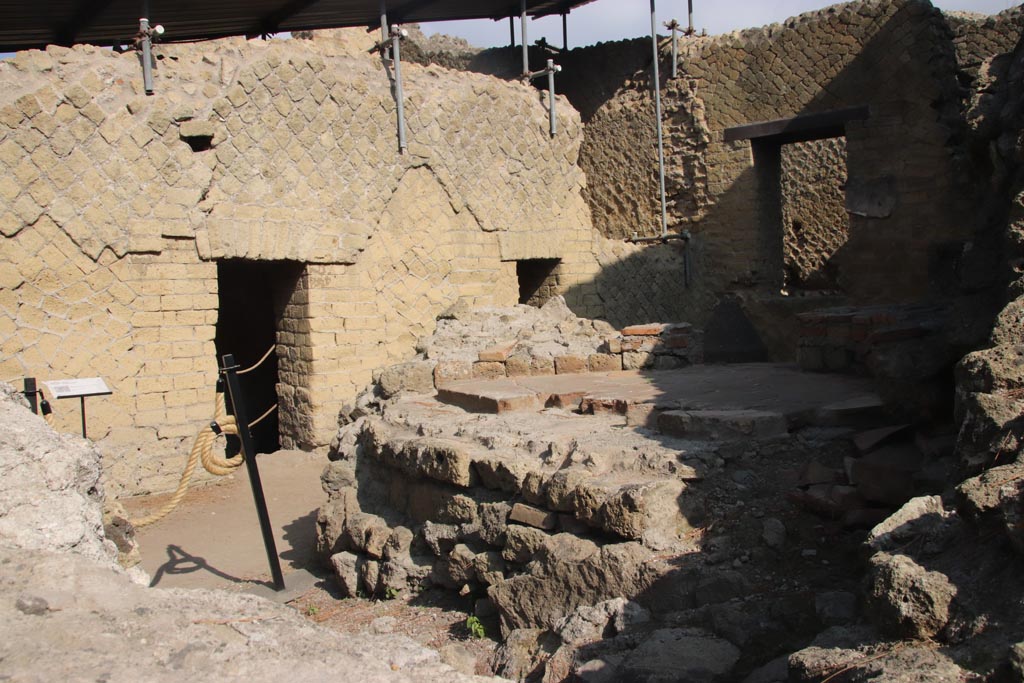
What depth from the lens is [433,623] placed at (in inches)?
178


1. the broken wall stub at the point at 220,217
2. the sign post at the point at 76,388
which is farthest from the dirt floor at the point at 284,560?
the sign post at the point at 76,388

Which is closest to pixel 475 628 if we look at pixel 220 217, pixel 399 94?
pixel 220 217

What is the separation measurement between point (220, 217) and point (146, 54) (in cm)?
132

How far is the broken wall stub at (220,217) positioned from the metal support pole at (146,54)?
0.10 m

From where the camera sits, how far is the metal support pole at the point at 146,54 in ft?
22.5

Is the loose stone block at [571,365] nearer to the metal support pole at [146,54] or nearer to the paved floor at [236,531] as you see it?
the paved floor at [236,531]

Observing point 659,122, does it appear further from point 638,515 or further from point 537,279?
point 638,515

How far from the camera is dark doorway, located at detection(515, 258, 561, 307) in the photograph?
10.3 metres

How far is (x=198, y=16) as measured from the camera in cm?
952

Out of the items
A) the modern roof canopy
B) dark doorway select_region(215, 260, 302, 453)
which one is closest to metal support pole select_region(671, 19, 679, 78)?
the modern roof canopy

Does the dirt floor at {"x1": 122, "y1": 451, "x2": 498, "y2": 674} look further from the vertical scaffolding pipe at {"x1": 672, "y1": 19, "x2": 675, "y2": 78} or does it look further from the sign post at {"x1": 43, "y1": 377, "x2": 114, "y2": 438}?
the vertical scaffolding pipe at {"x1": 672, "y1": 19, "x2": 675, "y2": 78}

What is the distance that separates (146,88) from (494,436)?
4149mm

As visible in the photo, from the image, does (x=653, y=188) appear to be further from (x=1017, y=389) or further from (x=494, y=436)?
(x=1017, y=389)

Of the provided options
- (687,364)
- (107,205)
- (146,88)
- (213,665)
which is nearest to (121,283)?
(107,205)
